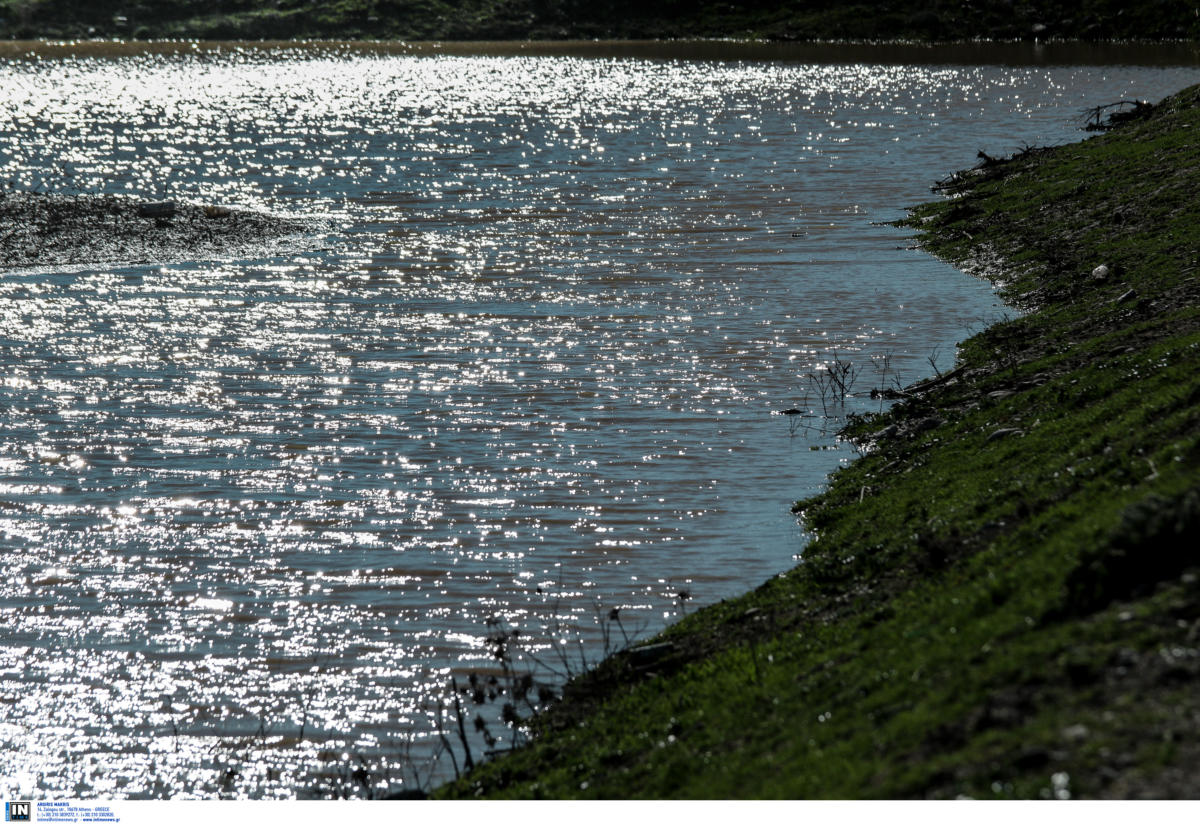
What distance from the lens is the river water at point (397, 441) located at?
37.4ft

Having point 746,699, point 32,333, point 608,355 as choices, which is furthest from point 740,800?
point 32,333

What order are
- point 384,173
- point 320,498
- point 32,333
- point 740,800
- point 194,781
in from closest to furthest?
1. point 740,800
2. point 194,781
3. point 320,498
4. point 32,333
5. point 384,173

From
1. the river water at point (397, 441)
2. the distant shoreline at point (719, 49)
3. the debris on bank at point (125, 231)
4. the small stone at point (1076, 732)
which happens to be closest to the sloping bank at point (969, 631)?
the small stone at point (1076, 732)

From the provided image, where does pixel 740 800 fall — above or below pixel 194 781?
above

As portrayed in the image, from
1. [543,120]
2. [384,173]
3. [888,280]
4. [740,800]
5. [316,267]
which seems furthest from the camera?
[543,120]

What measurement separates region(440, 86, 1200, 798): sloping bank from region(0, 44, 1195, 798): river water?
1249 millimetres

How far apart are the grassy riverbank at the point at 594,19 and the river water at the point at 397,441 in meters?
83.1

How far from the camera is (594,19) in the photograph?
14762 cm

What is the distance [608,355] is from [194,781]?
1348 centimetres

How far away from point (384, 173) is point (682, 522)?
1537 inches

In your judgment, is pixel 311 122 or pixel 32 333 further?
pixel 311 122

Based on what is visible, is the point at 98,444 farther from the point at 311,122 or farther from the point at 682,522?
the point at 311,122

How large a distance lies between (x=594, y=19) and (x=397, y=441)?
451 feet

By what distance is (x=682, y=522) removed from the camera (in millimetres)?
14820
